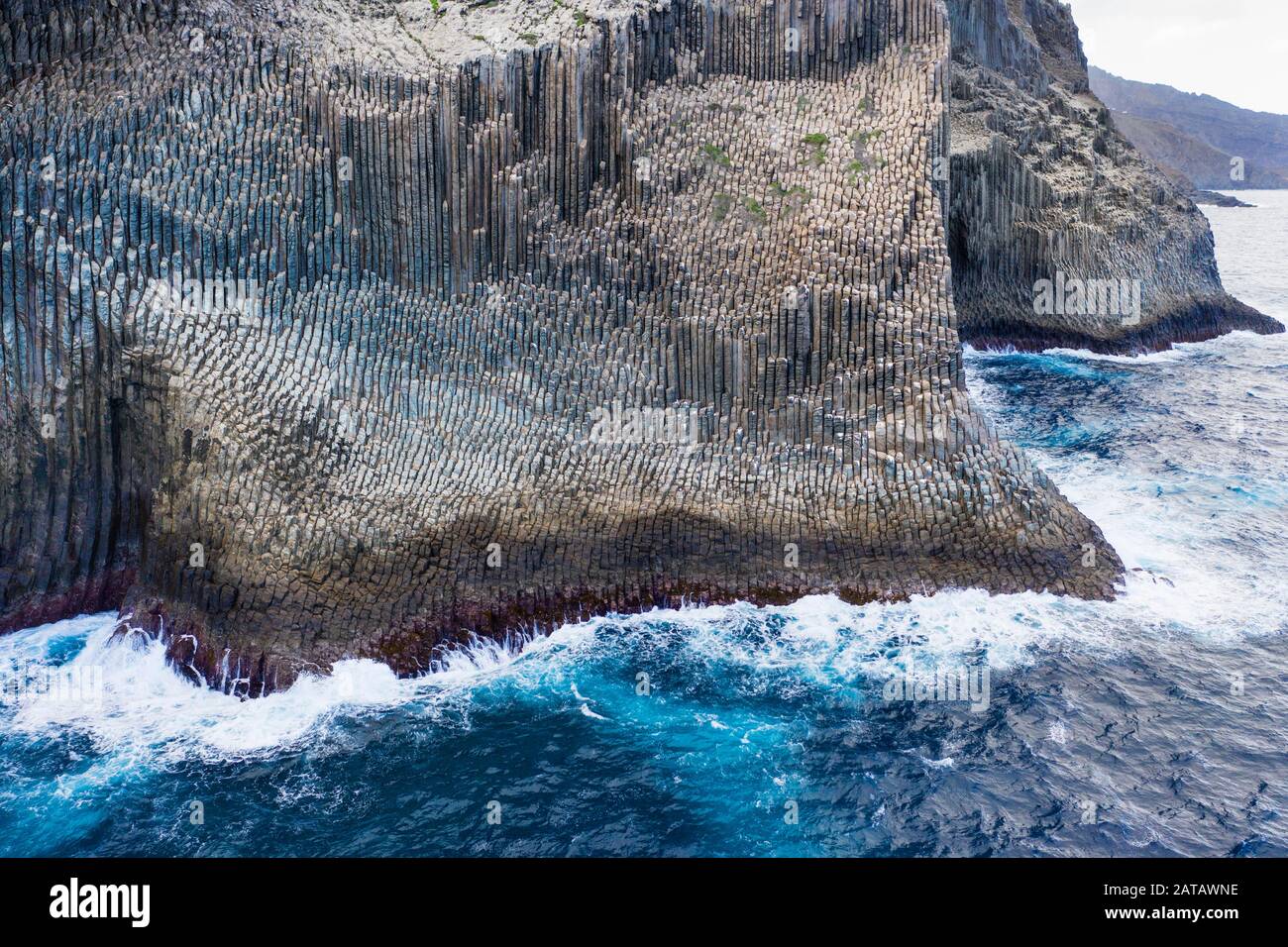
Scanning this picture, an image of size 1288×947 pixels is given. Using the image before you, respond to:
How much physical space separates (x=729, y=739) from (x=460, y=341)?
27.8ft

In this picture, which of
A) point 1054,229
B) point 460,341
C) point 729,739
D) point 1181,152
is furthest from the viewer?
point 1181,152

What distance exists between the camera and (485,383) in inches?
752

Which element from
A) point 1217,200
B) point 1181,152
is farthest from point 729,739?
point 1181,152

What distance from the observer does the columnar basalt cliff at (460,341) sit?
17.3 m

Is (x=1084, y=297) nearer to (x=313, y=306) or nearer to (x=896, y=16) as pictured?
(x=896, y=16)

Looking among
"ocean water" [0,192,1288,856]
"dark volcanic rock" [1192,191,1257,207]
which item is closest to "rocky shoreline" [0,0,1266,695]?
"ocean water" [0,192,1288,856]

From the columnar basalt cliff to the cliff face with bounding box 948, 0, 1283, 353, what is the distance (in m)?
15.4

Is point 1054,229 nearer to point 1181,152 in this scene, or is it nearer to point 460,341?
point 460,341

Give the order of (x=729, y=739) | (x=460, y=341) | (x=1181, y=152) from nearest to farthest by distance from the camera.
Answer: (x=729, y=739) < (x=460, y=341) < (x=1181, y=152)

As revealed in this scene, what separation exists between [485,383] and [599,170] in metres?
4.47

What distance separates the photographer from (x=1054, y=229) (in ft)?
116

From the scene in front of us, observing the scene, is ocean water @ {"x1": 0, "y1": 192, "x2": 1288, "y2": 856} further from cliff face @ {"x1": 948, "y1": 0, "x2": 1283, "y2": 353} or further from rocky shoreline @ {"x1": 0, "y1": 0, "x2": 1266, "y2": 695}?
cliff face @ {"x1": 948, "y1": 0, "x2": 1283, "y2": 353}
